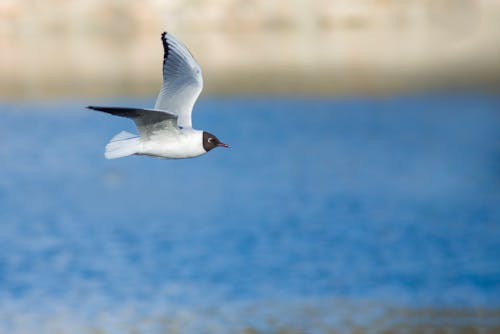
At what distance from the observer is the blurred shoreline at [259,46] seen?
21594mm

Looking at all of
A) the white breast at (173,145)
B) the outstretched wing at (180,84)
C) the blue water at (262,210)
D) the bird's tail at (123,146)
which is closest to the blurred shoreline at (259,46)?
the blue water at (262,210)

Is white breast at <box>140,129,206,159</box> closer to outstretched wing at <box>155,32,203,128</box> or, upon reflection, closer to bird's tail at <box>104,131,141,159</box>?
bird's tail at <box>104,131,141,159</box>

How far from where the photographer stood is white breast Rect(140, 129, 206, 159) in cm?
637

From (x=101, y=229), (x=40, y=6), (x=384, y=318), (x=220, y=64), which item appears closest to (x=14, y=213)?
(x=101, y=229)

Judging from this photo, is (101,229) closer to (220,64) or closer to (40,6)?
(220,64)

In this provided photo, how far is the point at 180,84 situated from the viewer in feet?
23.0

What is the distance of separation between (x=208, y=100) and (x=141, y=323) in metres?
9.40

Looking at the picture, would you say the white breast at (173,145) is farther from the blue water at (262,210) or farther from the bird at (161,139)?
the blue water at (262,210)

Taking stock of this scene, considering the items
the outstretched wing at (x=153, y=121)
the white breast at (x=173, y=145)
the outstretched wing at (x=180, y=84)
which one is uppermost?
the outstretched wing at (x=180, y=84)

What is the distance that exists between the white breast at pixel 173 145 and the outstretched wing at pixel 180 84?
0.46 m

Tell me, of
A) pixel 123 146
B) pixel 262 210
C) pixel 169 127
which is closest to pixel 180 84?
pixel 169 127

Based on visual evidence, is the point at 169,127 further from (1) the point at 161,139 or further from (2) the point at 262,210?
(2) the point at 262,210

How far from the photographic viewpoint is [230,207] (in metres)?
13.4

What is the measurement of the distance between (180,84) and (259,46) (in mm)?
20698
